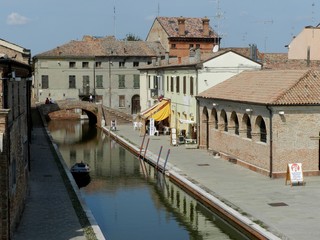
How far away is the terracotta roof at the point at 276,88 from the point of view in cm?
2927

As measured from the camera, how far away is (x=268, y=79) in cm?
3428

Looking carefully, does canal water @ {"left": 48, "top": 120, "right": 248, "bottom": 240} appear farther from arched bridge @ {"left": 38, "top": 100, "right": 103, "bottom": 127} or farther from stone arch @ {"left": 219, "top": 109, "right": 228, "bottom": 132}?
arched bridge @ {"left": 38, "top": 100, "right": 103, "bottom": 127}

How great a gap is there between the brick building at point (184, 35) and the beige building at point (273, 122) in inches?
1606

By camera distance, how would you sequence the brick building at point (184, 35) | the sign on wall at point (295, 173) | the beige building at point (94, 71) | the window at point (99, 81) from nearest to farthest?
1. the sign on wall at point (295, 173)
2. the beige building at point (94, 71)
3. the window at point (99, 81)
4. the brick building at point (184, 35)

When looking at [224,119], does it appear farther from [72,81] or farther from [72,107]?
[72,81]

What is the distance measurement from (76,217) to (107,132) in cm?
3830

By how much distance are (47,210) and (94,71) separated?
54.2 meters

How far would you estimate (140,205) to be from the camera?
26.0m

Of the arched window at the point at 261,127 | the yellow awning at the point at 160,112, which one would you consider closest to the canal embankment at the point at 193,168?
the yellow awning at the point at 160,112

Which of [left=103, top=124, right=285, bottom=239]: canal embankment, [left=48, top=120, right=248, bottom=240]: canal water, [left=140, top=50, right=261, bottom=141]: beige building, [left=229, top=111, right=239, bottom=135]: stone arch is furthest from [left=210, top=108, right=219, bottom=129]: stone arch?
[left=48, top=120, right=248, bottom=240]: canal water

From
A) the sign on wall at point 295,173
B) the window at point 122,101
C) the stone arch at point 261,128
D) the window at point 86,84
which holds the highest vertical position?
the window at point 86,84

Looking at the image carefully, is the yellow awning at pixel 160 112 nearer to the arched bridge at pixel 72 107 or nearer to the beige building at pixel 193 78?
the beige building at pixel 193 78

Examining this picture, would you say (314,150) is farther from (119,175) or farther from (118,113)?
(118,113)

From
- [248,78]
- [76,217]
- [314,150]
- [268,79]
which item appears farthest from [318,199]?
[248,78]
